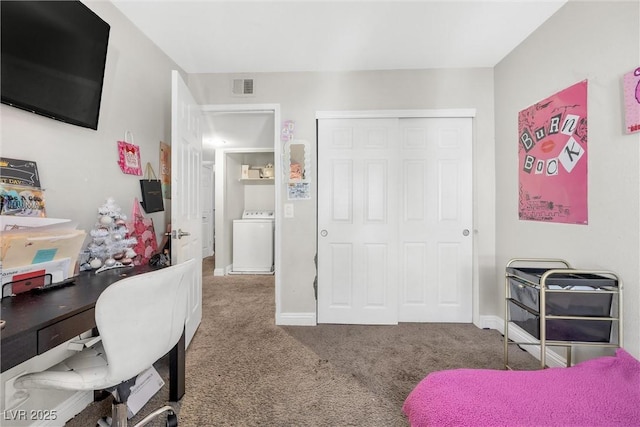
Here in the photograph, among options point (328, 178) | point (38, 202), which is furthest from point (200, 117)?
point (38, 202)

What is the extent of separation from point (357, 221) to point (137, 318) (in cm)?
193

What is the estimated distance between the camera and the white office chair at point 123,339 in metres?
0.97

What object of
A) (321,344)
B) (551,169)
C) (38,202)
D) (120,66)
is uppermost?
(120,66)

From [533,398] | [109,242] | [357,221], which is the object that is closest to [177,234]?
[109,242]

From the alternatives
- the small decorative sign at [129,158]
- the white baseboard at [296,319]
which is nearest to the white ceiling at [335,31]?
the small decorative sign at [129,158]

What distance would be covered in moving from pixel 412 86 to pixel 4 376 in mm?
3256

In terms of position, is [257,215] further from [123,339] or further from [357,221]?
[123,339]

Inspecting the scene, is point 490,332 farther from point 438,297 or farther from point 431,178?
point 431,178

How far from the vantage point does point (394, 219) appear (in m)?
2.57

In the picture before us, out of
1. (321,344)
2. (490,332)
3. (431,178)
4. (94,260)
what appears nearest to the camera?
(94,260)

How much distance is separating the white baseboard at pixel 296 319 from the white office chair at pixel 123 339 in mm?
1445

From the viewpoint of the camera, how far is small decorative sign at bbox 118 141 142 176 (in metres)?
1.80

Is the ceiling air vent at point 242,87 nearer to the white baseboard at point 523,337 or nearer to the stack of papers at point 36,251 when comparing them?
the stack of papers at point 36,251

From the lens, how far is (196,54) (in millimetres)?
2299
